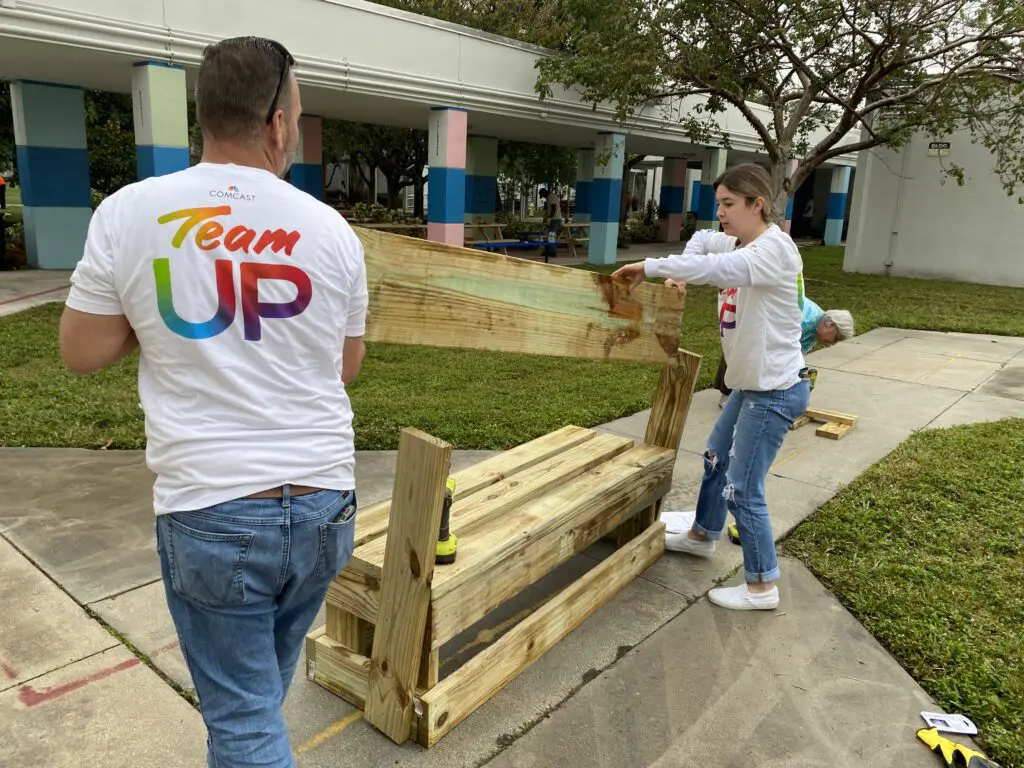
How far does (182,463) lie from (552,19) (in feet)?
69.7

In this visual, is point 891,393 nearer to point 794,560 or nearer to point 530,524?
point 794,560

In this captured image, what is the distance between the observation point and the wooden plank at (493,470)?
2.81 meters

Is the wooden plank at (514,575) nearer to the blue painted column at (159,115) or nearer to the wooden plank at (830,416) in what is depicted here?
the wooden plank at (830,416)

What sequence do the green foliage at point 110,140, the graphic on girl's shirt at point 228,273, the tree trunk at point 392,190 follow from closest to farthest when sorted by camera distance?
the graphic on girl's shirt at point 228,273 < the green foliage at point 110,140 < the tree trunk at point 392,190

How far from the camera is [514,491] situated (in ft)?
10.4

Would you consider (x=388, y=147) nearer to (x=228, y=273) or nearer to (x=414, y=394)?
(x=414, y=394)

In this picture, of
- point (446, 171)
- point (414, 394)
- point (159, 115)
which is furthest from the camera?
point (446, 171)

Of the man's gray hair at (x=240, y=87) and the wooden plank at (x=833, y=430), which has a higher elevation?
the man's gray hair at (x=240, y=87)

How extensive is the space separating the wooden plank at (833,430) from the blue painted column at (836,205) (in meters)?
24.9

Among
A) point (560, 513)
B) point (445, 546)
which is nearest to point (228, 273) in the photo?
point (445, 546)

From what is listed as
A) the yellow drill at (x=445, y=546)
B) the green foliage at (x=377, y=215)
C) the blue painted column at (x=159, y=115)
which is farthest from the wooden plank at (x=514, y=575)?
the green foliage at (x=377, y=215)

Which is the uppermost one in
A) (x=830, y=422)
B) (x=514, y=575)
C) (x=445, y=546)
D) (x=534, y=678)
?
(x=445, y=546)

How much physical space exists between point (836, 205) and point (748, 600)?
2923 cm

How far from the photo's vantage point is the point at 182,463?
1.48 m
